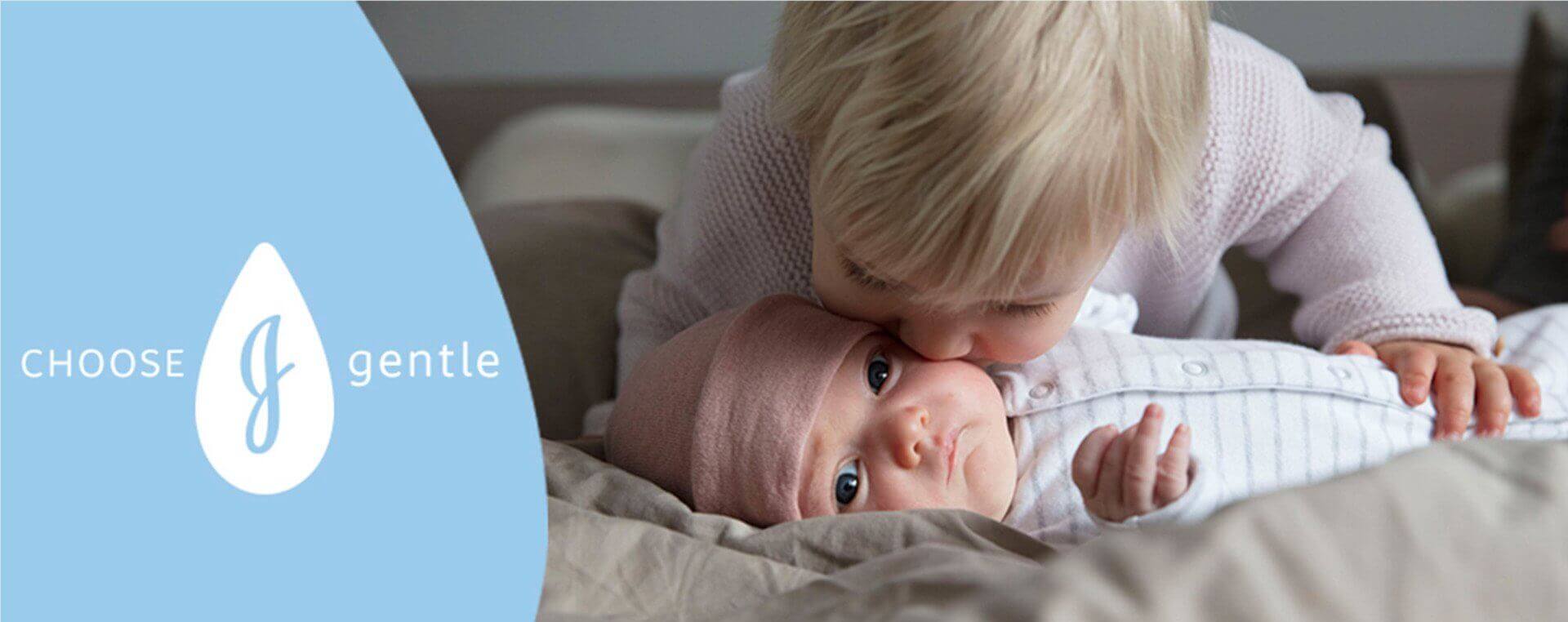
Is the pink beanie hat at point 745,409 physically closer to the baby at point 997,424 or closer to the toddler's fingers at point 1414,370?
the baby at point 997,424

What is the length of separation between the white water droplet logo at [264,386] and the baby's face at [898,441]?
318 millimetres

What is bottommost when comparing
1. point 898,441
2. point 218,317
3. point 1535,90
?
point 1535,90

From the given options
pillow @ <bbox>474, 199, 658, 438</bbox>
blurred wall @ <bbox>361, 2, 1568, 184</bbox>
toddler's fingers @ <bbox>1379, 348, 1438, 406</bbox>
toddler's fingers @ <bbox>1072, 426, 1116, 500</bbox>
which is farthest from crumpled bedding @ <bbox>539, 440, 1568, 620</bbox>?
blurred wall @ <bbox>361, 2, 1568, 184</bbox>

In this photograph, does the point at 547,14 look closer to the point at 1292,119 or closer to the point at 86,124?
the point at 1292,119

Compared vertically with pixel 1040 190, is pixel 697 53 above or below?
above

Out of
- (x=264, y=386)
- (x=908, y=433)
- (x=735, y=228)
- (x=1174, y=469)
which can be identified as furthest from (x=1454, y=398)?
(x=264, y=386)

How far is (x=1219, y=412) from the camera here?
0.84 meters

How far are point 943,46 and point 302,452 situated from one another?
339mm

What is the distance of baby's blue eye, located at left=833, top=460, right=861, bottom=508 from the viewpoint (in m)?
0.78

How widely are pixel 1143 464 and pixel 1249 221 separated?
1.26 feet

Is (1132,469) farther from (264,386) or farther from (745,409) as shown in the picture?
(264,386)

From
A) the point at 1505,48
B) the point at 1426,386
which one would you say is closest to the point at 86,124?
the point at 1426,386

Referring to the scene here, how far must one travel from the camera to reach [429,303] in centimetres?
56

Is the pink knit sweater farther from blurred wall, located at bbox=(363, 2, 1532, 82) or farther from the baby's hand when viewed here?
blurred wall, located at bbox=(363, 2, 1532, 82)
